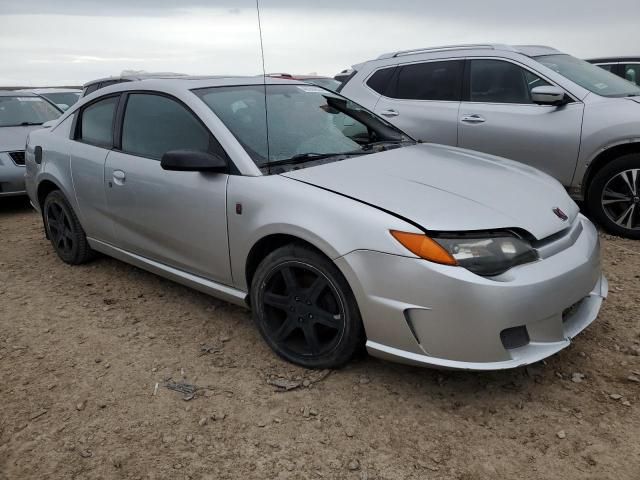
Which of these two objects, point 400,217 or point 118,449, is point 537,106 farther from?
point 118,449

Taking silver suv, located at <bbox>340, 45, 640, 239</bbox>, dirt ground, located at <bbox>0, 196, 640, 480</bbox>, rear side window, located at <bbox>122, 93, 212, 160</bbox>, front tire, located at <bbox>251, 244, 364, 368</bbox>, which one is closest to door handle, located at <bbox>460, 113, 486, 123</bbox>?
silver suv, located at <bbox>340, 45, 640, 239</bbox>

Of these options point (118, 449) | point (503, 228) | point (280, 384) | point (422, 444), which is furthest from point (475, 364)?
point (118, 449)

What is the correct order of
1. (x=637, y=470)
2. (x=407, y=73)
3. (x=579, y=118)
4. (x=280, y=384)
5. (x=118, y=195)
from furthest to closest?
(x=407, y=73), (x=579, y=118), (x=118, y=195), (x=280, y=384), (x=637, y=470)

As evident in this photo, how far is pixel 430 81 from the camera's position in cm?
589

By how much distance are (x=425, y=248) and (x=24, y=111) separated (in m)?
7.82

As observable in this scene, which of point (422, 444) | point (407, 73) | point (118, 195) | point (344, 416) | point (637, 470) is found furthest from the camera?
point (407, 73)

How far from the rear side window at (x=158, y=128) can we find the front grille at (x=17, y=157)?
3.78m

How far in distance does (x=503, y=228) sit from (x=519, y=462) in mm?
991

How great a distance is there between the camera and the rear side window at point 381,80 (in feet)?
20.3

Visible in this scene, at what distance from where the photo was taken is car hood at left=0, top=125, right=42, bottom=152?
705cm

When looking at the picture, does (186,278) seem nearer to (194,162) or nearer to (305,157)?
(194,162)

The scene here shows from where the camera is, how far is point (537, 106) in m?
5.19

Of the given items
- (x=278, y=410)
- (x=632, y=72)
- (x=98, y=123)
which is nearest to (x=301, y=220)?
(x=278, y=410)

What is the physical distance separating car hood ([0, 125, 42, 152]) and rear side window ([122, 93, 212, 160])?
396cm
